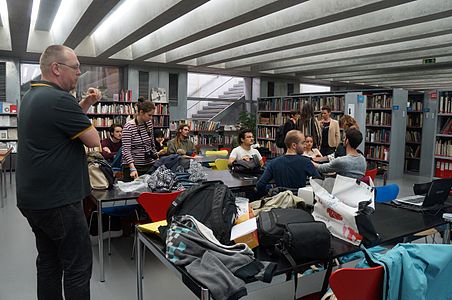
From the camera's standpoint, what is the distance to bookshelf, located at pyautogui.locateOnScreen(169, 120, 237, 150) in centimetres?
1103

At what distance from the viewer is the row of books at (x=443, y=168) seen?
6.96 metres

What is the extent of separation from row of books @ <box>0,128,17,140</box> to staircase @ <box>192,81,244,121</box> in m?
5.38

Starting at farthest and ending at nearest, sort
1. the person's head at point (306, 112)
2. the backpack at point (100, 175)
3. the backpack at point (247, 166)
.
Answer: the person's head at point (306, 112) < the backpack at point (247, 166) < the backpack at point (100, 175)

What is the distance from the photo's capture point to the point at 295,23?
213 inches

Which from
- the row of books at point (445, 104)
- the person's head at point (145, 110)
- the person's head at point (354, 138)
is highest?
the row of books at point (445, 104)

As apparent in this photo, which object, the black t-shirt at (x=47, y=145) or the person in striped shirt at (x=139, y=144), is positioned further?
the person in striped shirt at (x=139, y=144)

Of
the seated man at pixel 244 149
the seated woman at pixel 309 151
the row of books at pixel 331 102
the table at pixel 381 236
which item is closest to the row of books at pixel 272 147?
the row of books at pixel 331 102

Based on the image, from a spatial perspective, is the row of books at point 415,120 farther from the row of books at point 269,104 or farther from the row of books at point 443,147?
the row of books at point 269,104

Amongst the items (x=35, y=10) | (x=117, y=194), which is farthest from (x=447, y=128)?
(x=35, y=10)

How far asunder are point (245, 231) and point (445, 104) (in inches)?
267

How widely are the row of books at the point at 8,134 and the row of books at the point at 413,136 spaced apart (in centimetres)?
1002

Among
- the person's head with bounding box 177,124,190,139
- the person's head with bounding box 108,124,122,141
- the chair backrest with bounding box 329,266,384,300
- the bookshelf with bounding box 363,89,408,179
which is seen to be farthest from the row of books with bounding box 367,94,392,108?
the chair backrest with bounding box 329,266,384,300

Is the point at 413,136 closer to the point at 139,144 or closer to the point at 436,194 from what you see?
the point at 436,194

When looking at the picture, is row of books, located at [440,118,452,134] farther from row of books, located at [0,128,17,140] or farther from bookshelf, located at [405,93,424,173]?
row of books, located at [0,128,17,140]
